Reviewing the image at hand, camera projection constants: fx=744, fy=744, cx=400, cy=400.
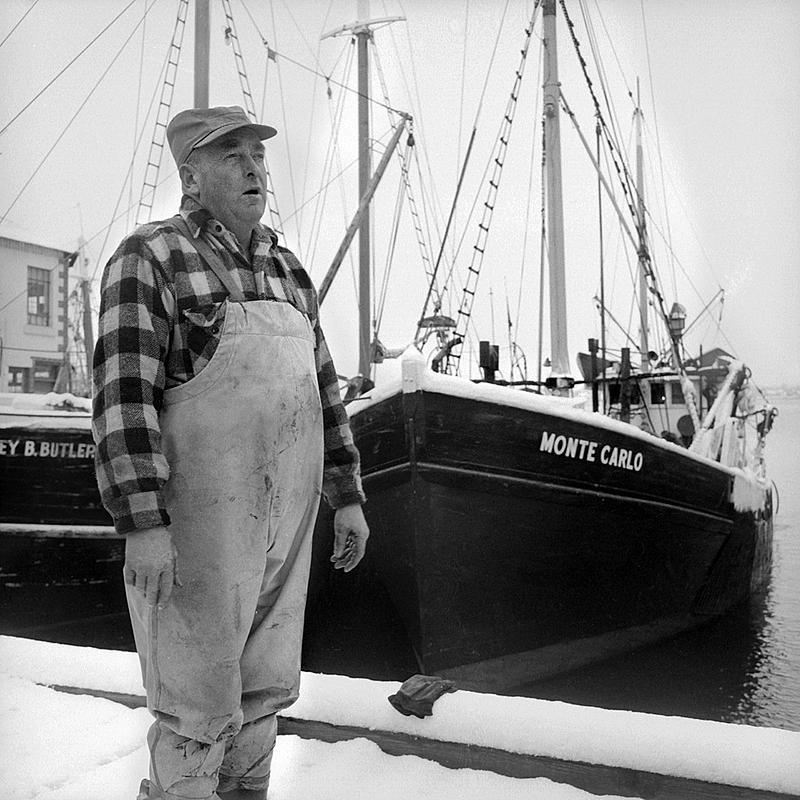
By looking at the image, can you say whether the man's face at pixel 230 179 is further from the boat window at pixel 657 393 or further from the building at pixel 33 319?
the building at pixel 33 319

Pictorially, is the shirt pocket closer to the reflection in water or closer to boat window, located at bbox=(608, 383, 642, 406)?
the reflection in water

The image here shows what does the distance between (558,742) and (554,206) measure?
7.71m

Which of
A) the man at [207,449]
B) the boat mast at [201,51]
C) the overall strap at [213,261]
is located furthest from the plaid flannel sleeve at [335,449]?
the boat mast at [201,51]

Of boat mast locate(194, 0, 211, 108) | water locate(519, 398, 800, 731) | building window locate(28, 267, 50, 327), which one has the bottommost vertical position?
water locate(519, 398, 800, 731)

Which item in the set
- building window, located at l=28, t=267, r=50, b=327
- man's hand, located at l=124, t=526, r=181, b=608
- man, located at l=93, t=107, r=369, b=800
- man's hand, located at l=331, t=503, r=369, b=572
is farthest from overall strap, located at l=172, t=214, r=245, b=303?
building window, located at l=28, t=267, r=50, b=327

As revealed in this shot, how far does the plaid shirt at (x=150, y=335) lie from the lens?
1.51m

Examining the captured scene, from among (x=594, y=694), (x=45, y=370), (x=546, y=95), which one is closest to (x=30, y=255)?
(x=45, y=370)

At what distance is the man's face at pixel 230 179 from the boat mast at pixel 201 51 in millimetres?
6665

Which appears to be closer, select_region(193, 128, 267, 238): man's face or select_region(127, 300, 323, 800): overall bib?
select_region(127, 300, 323, 800): overall bib

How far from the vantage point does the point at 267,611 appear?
181 centimetres

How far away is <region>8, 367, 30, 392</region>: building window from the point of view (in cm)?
1298

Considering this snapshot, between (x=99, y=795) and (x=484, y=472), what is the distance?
3871mm

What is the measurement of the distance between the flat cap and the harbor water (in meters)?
5.39

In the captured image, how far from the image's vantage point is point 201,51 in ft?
26.3
